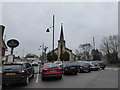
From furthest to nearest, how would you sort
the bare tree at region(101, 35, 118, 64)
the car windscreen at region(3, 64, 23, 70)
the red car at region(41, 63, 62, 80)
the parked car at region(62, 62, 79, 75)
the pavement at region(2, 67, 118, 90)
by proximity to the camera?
1. the bare tree at region(101, 35, 118, 64)
2. the parked car at region(62, 62, 79, 75)
3. the red car at region(41, 63, 62, 80)
4. the car windscreen at region(3, 64, 23, 70)
5. the pavement at region(2, 67, 118, 90)

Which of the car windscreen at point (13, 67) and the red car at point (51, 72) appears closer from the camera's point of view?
the car windscreen at point (13, 67)

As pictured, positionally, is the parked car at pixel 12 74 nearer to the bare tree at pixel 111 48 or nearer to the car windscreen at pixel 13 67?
the car windscreen at pixel 13 67

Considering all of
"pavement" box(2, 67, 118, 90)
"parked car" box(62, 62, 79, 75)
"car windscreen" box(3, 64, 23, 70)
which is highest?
"car windscreen" box(3, 64, 23, 70)

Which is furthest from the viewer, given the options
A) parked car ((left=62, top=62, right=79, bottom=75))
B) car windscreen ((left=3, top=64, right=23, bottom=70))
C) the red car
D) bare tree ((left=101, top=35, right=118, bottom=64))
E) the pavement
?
bare tree ((left=101, top=35, right=118, bottom=64))

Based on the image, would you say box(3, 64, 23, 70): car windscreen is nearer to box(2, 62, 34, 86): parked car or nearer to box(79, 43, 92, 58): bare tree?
box(2, 62, 34, 86): parked car

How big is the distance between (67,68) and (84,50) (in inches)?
2292

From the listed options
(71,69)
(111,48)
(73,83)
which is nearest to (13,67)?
(73,83)

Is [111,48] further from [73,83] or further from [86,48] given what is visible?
[73,83]

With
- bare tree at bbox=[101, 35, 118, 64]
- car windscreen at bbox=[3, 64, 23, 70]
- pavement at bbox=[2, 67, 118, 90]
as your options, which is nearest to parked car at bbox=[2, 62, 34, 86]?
car windscreen at bbox=[3, 64, 23, 70]

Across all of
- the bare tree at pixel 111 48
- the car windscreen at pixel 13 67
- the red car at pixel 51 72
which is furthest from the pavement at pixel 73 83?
the bare tree at pixel 111 48

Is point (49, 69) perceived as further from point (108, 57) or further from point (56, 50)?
point (56, 50)

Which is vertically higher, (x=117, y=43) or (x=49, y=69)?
(x=117, y=43)

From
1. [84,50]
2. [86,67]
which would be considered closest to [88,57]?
[84,50]

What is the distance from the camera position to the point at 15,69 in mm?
10289
